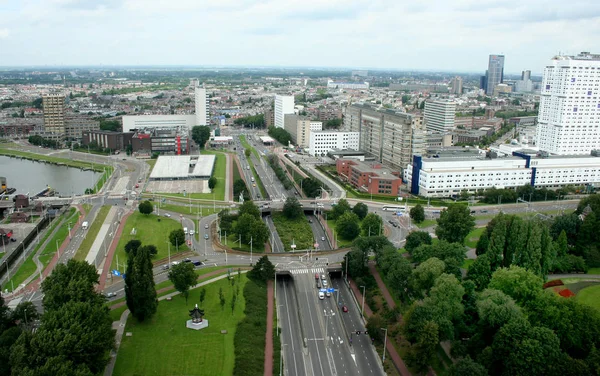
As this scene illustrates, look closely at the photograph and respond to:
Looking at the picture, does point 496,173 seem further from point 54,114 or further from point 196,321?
point 54,114

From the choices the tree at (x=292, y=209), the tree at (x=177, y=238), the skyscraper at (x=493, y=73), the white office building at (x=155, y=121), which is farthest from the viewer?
the skyscraper at (x=493, y=73)

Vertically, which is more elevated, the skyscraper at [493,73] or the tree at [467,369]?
the skyscraper at [493,73]

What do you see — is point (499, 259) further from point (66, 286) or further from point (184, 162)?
point (184, 162)

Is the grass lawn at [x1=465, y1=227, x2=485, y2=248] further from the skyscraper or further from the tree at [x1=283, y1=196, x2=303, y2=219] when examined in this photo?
the skyscraper

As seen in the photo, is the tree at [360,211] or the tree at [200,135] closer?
the tree at [360,211]

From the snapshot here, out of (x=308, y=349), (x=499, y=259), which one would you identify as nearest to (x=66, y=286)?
(x=308, y=349)

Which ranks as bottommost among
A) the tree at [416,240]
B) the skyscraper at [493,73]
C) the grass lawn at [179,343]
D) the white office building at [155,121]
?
the grass lawn at [179,343]

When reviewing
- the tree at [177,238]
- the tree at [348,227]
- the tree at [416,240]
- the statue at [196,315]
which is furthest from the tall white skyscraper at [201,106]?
the statue at [196,315]

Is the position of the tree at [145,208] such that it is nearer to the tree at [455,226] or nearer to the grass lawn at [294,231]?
the grass lawn at [294,231]
